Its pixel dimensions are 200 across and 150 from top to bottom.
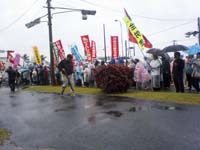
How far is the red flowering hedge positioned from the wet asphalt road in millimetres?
3215

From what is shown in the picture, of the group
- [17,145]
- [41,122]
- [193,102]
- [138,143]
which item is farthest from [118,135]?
[193,102]

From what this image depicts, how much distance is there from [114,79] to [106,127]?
735cm

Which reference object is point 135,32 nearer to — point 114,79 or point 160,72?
point 160,72

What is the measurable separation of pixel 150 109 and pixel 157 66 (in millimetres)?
5800

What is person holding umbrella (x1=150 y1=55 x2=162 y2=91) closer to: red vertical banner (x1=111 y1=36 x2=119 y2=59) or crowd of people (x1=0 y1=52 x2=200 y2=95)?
crowd of people (x1=0 y1=52 x2=200 y2=95)

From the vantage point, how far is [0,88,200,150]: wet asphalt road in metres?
6.84

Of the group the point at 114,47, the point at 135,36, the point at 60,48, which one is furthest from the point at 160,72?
the point at 60,48

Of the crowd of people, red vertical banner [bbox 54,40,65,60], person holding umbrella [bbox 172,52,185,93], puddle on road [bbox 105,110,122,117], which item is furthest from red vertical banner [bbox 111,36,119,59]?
puddle on road [bbox 105,110,122,117]

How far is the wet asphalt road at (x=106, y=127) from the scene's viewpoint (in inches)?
269

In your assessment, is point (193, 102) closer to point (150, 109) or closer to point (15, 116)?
point (150, 109)

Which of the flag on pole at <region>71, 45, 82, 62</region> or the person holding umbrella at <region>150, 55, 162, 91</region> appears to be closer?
the person holding umbrella at <region>150, 55, 162, 91</region>

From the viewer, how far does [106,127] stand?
835 centimetres

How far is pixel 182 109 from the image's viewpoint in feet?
33.2

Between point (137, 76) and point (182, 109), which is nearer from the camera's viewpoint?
point (182, 109)
